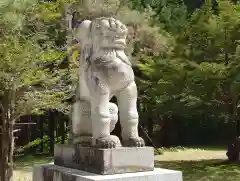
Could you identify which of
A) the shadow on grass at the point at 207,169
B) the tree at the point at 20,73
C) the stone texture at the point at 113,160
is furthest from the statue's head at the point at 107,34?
the shadow on grass at the point at 207,169

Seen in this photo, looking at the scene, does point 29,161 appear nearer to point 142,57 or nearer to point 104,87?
point 142,57

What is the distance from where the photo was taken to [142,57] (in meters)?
12.5

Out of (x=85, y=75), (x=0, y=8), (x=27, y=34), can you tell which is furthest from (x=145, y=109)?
(x=85, y=75)

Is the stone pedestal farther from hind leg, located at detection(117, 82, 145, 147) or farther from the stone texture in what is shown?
hind leg, located at detection(117, 82, 145, 147)

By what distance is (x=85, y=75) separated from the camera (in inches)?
147

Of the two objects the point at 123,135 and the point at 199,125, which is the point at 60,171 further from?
the point at 199,125

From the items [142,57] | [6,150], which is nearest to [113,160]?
[6,150]

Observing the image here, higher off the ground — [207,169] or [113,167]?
[113,167]

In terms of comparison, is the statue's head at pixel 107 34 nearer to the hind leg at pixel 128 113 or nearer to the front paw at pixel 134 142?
the hind leg at pixel 128 113

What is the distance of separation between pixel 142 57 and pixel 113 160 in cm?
940

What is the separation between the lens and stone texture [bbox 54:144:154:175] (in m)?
3.23

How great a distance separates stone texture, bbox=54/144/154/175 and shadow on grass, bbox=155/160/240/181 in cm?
642

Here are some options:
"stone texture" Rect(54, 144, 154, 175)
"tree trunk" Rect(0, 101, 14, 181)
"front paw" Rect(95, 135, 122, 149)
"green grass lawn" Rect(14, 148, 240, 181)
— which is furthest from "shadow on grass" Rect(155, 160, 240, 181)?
"front paw" Rect(95, 135, 122, 149)

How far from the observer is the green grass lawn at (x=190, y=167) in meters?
9.75
